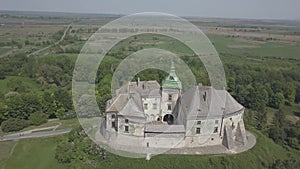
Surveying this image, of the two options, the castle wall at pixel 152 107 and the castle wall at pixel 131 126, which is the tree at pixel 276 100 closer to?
the castle wall at pixel 152 107

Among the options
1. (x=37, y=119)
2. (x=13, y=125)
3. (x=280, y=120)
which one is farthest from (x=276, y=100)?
(x=13, y=125)

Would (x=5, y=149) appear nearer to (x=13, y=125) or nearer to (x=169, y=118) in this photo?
(x=13, y=125)

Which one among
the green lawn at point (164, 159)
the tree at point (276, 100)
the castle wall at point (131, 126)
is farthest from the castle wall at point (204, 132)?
the tree at point (276, 100)

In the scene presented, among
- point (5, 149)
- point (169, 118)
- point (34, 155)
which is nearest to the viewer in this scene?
point (34, 155)

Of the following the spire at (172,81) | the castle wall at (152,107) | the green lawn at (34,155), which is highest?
the spire at (172,81)

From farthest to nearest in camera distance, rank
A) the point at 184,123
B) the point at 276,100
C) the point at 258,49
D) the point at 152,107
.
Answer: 1. the point at 258,49
2. the point at 276,100
3. the point at 152,107
4. the point at 184,123

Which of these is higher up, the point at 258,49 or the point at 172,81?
the point at 172,81
